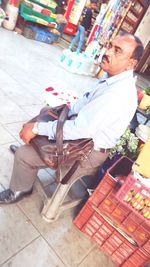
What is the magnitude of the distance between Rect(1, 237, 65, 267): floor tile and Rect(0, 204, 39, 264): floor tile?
3 centimetres

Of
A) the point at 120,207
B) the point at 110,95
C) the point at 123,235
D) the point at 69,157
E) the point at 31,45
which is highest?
the point at 110,95

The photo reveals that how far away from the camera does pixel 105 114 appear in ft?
4.29

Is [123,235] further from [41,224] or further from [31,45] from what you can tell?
[31,45]

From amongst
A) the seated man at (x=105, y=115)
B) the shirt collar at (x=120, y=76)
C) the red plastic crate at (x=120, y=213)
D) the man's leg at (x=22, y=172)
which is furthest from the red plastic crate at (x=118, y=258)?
the shirt collar at (x=120, y=76)

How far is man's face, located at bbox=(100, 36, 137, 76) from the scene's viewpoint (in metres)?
1.38

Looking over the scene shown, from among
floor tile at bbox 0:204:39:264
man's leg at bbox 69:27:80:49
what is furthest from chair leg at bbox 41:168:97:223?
man's leg at bbox 69:27:80:49

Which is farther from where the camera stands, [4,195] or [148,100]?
[148,100]

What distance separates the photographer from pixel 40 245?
1589 mm

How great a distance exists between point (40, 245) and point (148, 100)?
4.61 ft

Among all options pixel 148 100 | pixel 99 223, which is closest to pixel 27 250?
pixel 99 223

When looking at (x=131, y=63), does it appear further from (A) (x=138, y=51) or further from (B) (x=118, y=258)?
(B) (x=118, y=258)

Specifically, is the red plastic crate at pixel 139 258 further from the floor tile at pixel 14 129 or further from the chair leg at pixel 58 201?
the floor tile at pixel 14 129

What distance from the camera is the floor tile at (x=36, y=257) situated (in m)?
1.44

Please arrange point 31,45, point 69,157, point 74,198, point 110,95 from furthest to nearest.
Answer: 1. point 31,45
2. point 74,198
3. point 69,157
4. point 110,95
